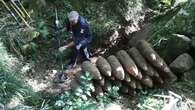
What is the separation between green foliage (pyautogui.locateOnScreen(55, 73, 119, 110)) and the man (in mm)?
1314

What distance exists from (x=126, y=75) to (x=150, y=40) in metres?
1.27

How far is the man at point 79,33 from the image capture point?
749 centimetres

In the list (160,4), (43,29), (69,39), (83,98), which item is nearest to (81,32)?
(69,39)

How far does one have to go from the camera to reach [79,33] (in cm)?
761

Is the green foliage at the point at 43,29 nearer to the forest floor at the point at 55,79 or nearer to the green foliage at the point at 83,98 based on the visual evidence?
the forest floor at the point at 55,79

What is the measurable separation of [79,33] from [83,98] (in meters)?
1.69

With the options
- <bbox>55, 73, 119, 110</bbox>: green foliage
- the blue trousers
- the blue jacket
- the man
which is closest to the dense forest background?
<bbox>55, 73, 119, 110</bbox>: green foliage

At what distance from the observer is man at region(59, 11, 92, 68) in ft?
24.6

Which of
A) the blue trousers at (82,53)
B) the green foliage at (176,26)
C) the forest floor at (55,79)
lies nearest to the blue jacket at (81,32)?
the blue trousers at (82,53)

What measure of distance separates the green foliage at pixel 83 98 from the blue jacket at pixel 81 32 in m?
1.31

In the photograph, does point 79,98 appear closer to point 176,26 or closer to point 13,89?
point 13,89

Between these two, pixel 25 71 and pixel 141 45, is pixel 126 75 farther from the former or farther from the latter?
pixel 25 71

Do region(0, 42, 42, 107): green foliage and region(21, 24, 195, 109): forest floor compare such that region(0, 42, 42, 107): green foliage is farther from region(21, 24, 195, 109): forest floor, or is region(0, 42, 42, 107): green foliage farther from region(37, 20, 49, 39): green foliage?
region(37, 20, 49, 39): green foliage

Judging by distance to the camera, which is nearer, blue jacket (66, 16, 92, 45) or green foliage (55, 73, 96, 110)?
green foliage (55, 73, 96, 110)
